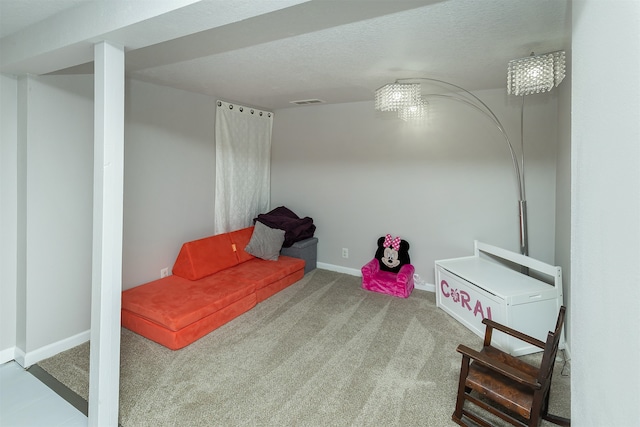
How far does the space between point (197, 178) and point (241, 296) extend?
1481mm

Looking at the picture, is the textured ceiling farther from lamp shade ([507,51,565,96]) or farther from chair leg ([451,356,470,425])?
chair leg ([451,356,470,425])

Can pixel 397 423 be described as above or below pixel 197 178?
below

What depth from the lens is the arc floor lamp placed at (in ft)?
6.64

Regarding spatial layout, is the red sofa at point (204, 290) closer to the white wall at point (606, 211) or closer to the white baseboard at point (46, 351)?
the white baseboard at point (46, 351)

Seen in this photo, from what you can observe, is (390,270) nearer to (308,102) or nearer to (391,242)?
(391,242)

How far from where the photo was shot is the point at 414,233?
3889 mm

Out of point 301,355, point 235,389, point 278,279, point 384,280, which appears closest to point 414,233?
point 384,280

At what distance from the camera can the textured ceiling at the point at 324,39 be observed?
4.92ft

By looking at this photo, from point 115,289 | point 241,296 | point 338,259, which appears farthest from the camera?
point 338,259

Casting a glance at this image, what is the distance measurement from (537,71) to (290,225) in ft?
9.86

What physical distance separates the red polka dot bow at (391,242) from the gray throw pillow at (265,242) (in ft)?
4.22

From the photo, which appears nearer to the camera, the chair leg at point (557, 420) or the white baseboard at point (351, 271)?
the chair leg at point (557, 420)

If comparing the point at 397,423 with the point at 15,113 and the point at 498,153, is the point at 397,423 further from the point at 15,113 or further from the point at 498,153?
the point at 15,113

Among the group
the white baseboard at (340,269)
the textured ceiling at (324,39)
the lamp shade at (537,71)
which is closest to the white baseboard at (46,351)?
the textured ceiling at (324,39)
